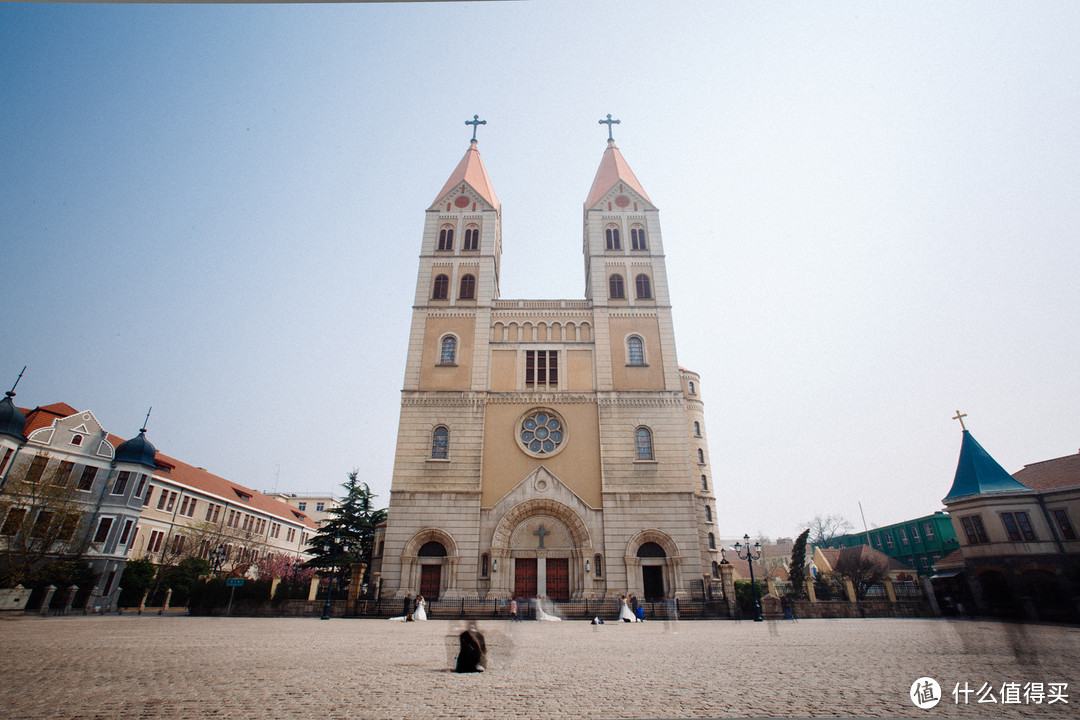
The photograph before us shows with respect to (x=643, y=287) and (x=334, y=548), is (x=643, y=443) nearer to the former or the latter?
(x=643, y=287)

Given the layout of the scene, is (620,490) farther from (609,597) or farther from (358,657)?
(358,657)

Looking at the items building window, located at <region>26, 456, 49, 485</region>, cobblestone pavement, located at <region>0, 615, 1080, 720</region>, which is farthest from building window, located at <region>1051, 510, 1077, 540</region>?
building window, located at <region>26, 456, 49, 485</region>

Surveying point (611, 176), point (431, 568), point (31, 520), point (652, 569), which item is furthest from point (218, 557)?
point (611, 176)

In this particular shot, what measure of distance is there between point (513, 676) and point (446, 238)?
97.0 feet

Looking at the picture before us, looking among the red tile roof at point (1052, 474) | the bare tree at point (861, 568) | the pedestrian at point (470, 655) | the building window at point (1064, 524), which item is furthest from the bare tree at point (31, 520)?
the red tile roof at point (1052, 474)

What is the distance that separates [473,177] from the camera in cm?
3600

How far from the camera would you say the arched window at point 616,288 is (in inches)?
1231

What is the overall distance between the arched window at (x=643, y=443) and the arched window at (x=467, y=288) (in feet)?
42.5

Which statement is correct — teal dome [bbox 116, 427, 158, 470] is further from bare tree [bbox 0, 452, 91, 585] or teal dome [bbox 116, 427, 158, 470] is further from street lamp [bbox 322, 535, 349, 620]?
street lamp [bbox 322, 535, 349, 620]

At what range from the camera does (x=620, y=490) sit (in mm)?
25641

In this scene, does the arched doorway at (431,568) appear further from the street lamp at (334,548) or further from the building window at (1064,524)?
the building window at (1064,524)

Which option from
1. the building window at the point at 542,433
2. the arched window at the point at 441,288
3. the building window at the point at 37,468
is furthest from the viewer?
the arched window at the point at 441,288

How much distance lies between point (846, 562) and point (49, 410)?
60715 millimetres

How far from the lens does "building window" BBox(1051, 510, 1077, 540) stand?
23.3 metres
